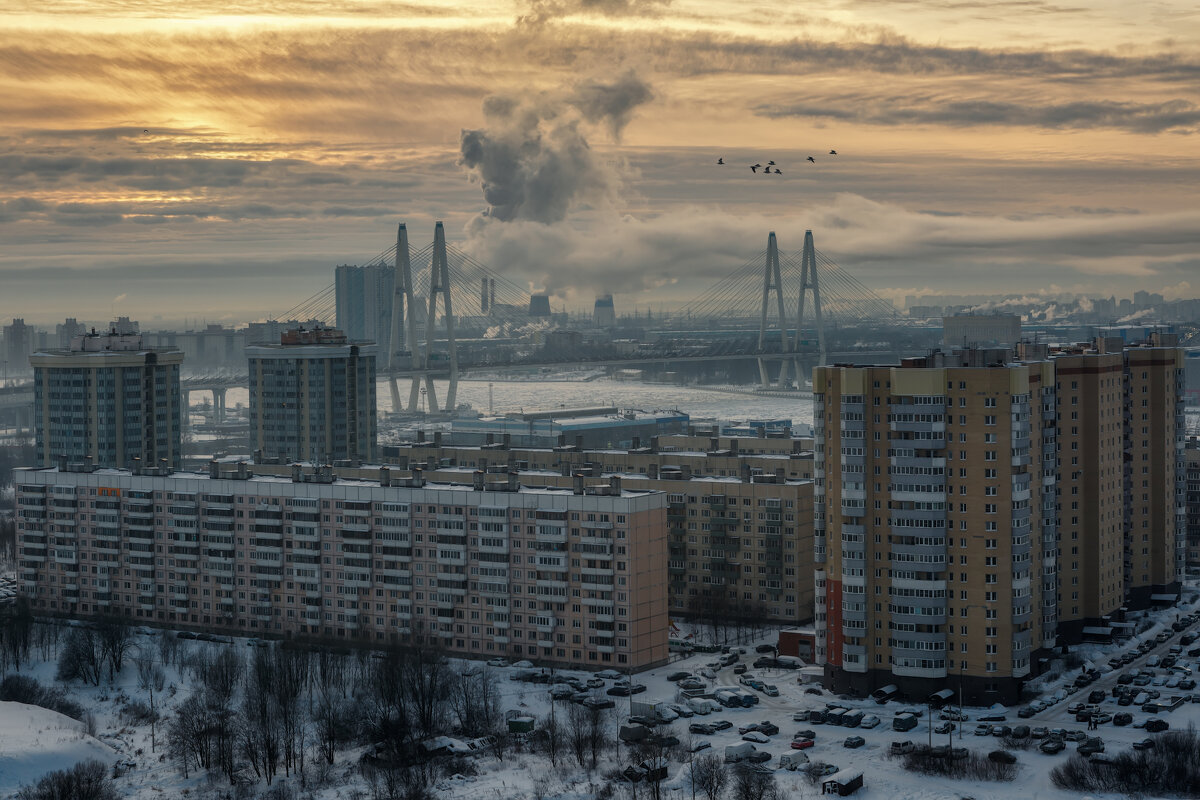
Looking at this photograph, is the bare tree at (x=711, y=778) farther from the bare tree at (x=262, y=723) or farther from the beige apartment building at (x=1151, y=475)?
the beige apartment building at (x=1151, y=475)

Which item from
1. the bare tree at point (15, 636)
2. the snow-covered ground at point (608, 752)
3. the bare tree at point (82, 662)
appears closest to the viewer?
the snow-covered ground at point (608, 752)

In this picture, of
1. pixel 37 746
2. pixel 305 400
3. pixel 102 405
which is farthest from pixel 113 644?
pixel 305 400

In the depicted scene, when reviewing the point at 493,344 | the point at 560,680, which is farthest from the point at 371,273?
the point at 560,680

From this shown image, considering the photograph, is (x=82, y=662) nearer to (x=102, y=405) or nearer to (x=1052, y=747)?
(x=1052, y=747)

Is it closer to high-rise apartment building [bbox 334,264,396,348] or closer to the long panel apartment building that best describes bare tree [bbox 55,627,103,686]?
the long panel apartment building

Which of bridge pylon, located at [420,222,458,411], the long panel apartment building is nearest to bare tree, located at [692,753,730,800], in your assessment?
the long panel apartment building

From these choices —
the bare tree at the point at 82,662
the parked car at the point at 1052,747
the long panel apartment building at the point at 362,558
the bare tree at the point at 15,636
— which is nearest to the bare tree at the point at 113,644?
the bare tree at the point at 82,662
